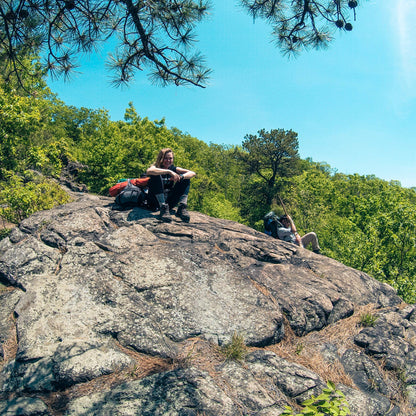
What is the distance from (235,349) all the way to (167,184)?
354 cm

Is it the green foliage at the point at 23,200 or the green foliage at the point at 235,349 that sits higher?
the green foliage at the point at 23,200

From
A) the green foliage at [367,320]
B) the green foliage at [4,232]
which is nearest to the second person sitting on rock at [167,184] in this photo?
the green foliage at [4,232]

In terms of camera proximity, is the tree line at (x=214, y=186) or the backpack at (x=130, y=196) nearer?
the backpack at (x=130, y=196)

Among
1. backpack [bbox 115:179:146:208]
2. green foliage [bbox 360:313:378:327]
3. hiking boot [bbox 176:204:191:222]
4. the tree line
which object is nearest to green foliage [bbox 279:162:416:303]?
the tree line

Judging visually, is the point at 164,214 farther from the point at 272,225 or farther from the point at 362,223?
the point at 362,223

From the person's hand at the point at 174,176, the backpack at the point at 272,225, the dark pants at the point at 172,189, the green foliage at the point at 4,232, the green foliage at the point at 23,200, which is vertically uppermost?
the backpack at the point at 272,225

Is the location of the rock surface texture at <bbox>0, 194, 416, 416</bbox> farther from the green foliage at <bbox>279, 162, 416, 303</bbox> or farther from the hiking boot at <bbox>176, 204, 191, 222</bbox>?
the green foliage at <bbox>279, 162, 416, 303</bbox>

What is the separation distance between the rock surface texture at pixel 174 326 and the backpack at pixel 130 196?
260 mm

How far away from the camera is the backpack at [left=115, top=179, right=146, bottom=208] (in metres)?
6.12

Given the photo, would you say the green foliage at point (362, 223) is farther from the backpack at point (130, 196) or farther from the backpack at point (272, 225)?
the backpack at point (130, 196)

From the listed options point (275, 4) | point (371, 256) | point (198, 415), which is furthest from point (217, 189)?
point (198, 415)

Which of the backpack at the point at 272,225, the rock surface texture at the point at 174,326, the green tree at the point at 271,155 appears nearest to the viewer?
the rock surface texture at the point at 174,326

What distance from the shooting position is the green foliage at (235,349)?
363 cm

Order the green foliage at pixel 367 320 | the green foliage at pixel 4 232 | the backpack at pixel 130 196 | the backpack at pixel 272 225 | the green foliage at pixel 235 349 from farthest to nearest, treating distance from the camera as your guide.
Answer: the backpack at pixel 272 225 < the backpack at pixel 130 196 < the green foliage at pixel 4 232 < the green foliage at pixel 367 320 < the green foliage at pixel 235 349
